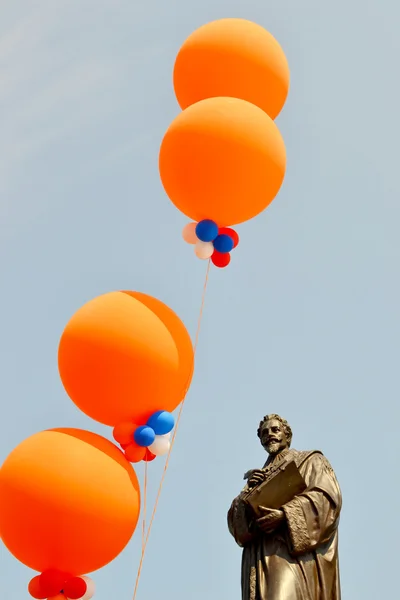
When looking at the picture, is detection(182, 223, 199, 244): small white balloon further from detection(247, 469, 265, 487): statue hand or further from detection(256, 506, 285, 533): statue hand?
detection(256, 506, 285, 533): statue hand

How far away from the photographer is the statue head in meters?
11.7

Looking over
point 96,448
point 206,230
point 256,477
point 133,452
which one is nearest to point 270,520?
point 256,477

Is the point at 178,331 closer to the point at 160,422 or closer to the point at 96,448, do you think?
the point at 160,422

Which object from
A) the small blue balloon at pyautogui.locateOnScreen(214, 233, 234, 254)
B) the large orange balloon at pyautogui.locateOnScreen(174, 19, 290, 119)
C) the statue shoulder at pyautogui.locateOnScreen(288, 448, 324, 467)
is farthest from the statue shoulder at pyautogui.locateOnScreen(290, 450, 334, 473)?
the large orange balloon at pyautogui.locateOnScreen(174, 19, 290, 119)

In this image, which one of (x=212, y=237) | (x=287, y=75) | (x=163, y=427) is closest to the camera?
(x=163, y=427)

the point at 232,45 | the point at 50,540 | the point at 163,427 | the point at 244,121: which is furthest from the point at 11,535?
the point at 232,45

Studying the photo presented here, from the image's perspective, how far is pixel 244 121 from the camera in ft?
36.7

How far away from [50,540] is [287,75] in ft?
17.4

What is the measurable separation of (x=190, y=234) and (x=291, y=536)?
296cm

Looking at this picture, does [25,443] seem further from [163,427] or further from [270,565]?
[270,565]

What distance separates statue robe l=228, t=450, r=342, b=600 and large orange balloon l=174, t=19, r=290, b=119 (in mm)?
3811

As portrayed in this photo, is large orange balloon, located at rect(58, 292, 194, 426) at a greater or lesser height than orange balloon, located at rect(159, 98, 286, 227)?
lesser

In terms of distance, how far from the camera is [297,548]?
1080 cm

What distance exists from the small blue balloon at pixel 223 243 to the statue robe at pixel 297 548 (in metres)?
2.26
